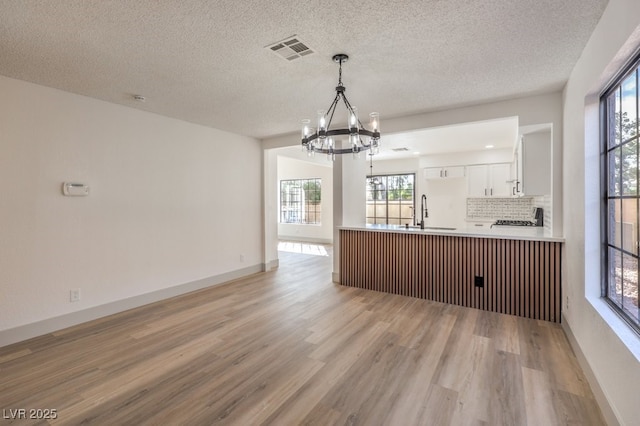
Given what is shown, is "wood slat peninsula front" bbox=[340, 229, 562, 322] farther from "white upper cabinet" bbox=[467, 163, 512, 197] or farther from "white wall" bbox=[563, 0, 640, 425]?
"white upper cabinet" bbox=[467, 163, 512, 197]

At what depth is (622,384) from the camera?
163 cm

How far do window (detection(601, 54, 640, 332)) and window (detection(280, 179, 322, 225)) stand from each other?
307 inches

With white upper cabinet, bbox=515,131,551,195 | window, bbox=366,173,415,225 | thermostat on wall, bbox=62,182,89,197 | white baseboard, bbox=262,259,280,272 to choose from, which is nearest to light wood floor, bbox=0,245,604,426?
thermostat on wall, bbox=62,182,89,197

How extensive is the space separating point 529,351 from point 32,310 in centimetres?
486

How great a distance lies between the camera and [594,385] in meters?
2.08

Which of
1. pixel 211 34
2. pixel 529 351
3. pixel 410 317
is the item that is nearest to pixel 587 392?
pixel 529 351

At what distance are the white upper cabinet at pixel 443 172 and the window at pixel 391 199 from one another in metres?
0.60

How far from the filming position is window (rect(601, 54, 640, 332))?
175 centimetres

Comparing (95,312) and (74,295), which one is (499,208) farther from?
(74,295)

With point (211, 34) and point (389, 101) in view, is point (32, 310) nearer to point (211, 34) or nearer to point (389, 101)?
point (211, 34)

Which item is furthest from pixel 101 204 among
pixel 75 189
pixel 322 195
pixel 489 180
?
pixel 489 180

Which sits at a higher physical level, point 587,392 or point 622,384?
point 622,384

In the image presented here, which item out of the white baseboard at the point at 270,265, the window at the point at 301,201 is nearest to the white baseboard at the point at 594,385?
the white baseboard at the point at 270,265

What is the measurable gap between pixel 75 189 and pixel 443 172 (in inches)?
282
